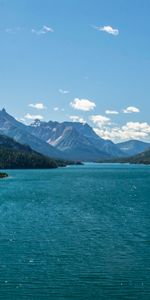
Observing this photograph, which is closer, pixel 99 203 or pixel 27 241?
pixel 27 241

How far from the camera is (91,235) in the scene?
79562 millimetres

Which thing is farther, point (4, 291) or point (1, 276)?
point (1, 276)

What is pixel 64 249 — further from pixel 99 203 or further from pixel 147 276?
pixel 99 203

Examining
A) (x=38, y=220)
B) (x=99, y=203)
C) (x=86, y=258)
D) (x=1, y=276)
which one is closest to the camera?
(x=1, y=276)

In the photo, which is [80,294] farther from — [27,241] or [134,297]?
[27,241]

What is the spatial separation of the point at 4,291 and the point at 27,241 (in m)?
24.7

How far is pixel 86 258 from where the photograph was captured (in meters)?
63.0

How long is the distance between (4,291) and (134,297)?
1424 centimetres

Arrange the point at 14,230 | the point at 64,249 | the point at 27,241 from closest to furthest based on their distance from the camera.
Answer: the point at 64,249 → the point at 27,241 → the point at 14,230

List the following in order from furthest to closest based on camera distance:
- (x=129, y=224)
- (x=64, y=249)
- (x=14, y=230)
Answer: (x=129, y=224)
(x=14, y=230)
(x=64, y=249)

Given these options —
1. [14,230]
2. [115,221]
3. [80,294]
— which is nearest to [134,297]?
[80,294]

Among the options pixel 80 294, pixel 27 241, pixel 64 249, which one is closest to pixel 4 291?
pixel 80 294

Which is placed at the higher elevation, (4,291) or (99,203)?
(99,203)

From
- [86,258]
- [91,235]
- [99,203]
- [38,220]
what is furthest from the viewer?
[99,203]
